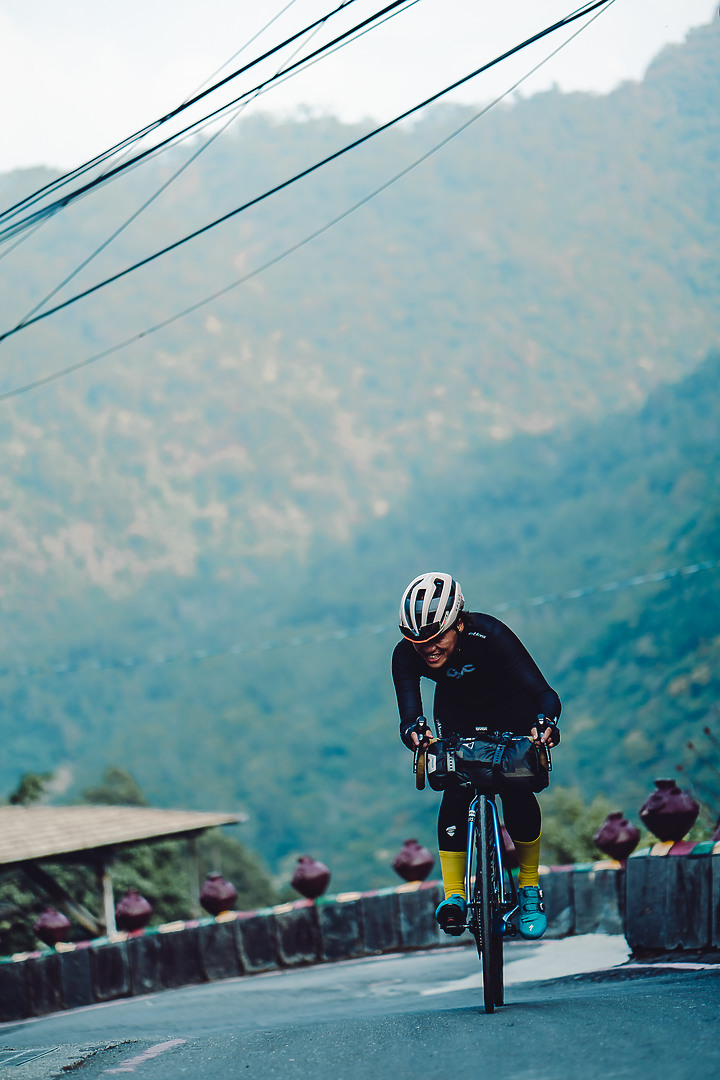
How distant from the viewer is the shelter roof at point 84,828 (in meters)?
20.2

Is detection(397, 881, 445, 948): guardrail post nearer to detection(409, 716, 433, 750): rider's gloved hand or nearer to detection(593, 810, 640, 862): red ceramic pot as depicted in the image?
detection(593, 810, 640, 862): red ceramic pot

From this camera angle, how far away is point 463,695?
532 centimetres

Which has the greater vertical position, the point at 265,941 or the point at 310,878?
the point at 310,878

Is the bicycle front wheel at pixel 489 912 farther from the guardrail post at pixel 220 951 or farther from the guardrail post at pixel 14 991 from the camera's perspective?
the guardrail post at pixel 14 991

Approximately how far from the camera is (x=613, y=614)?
10200 cm

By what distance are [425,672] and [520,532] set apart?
12312 cm

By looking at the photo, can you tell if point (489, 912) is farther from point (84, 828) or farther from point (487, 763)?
point (84, 828)

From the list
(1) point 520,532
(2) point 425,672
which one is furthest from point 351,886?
(2) point 425,672

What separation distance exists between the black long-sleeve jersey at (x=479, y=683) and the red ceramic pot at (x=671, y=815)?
7.07ft

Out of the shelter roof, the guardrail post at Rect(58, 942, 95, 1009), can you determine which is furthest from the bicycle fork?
the shelter roof

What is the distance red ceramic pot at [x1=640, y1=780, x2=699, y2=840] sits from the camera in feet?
23.0

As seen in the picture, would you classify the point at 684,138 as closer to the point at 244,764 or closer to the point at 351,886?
the point at 244,764

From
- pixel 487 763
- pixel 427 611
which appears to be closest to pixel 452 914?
pixel 487 763

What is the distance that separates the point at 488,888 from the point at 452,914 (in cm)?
21
